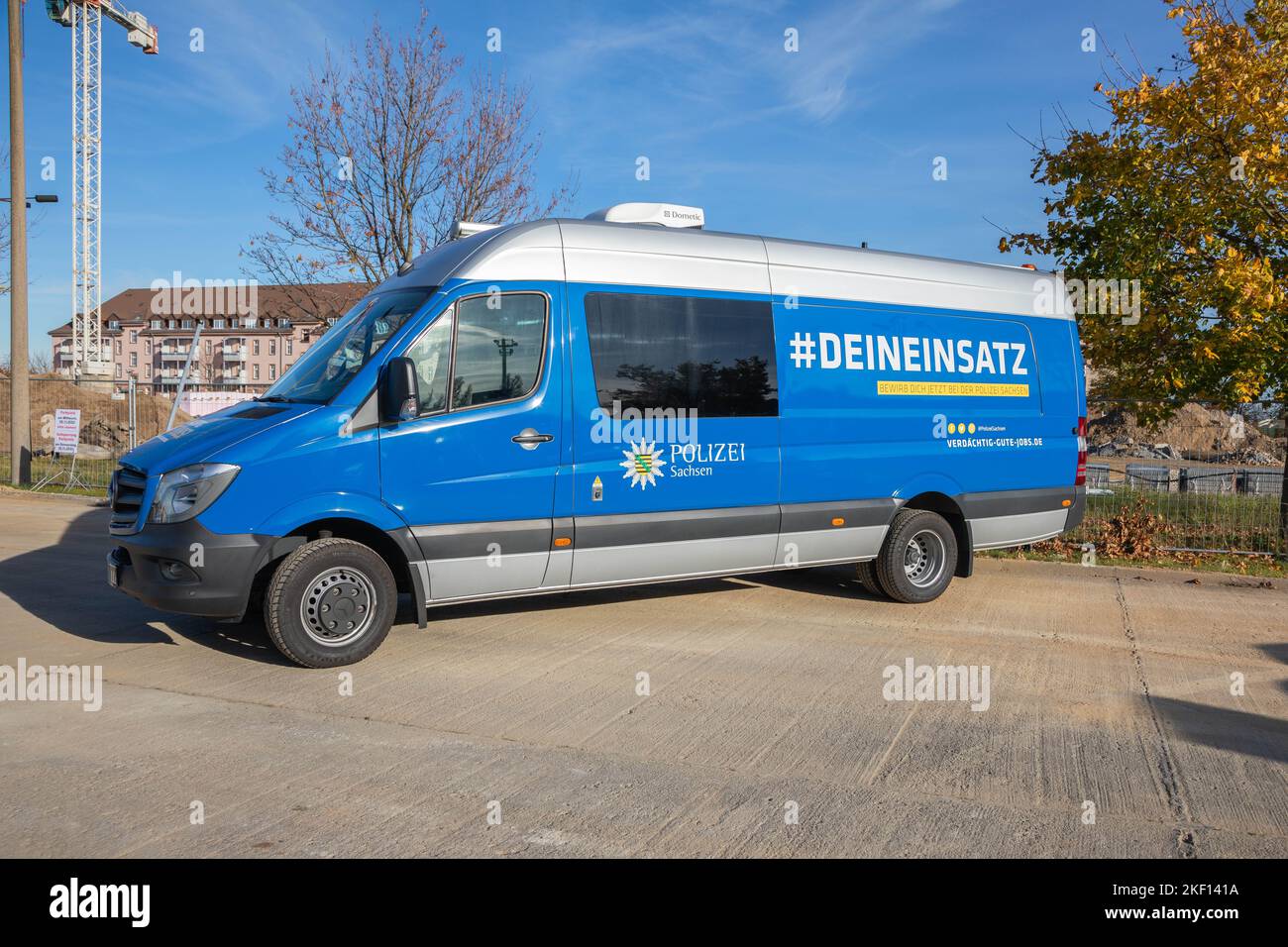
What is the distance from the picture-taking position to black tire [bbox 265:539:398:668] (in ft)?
19.6

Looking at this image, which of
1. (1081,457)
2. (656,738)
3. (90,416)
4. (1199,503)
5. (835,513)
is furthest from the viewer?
(90,416)

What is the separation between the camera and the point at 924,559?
28.5 ft

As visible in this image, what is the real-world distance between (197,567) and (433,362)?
6.05ft

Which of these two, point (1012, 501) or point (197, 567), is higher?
point (1012, 501)

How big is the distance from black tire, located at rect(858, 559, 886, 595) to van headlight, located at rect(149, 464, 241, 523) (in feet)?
16.9

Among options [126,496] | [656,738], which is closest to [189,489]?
[126,496]

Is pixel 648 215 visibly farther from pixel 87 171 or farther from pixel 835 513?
pixel 87 171

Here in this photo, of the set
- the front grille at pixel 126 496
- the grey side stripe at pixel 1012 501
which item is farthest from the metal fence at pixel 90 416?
the grey side stripe at pixel 1012 501

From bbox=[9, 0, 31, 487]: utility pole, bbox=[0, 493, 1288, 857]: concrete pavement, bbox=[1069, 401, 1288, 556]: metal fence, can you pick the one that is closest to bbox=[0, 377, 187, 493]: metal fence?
bbox=[9, 0, 31, 487]: utility pole

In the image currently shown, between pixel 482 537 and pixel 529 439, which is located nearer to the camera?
pixel 482 537

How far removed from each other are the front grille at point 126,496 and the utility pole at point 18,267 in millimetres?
13470

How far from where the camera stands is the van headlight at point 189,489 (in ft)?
19.0

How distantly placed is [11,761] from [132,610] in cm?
338

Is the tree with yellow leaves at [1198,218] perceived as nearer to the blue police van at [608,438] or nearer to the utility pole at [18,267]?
the blue police van at [608,438]
